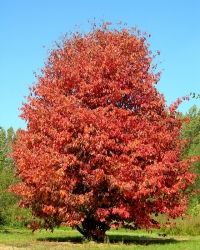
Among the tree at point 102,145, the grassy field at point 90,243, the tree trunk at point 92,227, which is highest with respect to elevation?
the tree at point 102,145

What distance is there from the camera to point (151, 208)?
21.1 metres

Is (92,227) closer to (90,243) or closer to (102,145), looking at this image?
(90,243)

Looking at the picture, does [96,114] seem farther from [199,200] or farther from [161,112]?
[199,200]

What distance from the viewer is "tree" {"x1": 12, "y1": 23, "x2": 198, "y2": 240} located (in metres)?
19.6

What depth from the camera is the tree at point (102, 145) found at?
19.6 metres

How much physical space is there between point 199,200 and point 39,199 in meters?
38.0

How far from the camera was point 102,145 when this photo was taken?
19.7m

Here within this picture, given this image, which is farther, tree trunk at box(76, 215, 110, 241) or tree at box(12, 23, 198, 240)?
tree trunk at box(76, 215, 110, 241)

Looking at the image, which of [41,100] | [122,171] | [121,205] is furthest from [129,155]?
[41,100]

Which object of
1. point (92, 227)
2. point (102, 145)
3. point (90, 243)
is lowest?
point (90, 243)

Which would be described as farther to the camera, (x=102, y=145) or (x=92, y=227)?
(x=92, y=227)

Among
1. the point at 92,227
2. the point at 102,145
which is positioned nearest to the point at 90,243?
the point at 92,227

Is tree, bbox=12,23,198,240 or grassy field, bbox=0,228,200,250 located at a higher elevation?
tree, bbox=12,23,198,240

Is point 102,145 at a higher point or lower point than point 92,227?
higher
